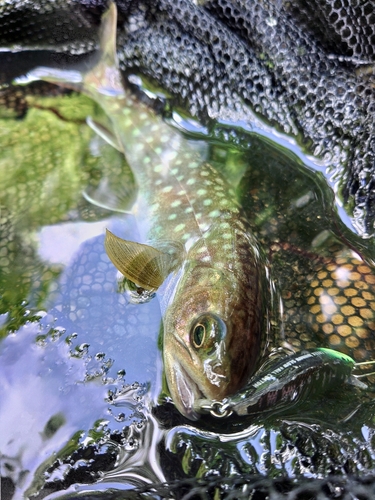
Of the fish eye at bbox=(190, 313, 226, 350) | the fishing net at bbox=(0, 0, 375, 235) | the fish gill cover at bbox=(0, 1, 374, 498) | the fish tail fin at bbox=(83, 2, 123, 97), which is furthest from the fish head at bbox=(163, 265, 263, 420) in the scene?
the fish tail fin at bbox=(83, 2, 123, 97)

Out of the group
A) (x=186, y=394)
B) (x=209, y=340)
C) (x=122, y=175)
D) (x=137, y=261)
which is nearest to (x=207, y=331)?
(x=209, y=340)

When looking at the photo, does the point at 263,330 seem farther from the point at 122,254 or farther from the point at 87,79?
the point at 87,79

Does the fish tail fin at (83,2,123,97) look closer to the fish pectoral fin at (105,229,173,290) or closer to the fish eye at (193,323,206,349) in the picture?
the fish pectoral fin at (105,229,173,290)

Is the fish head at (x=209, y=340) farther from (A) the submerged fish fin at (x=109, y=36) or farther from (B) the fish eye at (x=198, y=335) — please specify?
(A) the submerged fish fin at (x=109, y=36)

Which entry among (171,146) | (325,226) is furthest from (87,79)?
(325,226)

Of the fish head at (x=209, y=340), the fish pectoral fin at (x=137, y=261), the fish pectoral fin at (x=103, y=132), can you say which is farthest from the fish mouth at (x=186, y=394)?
the fish pectoral fin at (x=103, y=132)

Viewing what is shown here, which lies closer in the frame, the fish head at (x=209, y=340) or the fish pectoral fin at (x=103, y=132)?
the fish head at (x=209, y=340)
